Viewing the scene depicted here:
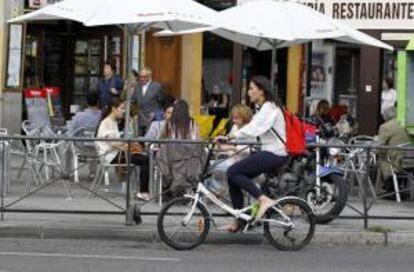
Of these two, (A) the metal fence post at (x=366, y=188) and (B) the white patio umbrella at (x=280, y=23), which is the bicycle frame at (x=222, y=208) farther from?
(B) the white patio umbrella at (x=280, y=23)

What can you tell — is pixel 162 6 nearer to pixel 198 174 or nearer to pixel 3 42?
pixel 198 174

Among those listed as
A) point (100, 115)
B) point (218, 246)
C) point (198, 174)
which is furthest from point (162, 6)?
point (100, 115)

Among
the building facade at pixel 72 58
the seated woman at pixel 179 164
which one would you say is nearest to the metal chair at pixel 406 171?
the seated woman at pixel 179 164

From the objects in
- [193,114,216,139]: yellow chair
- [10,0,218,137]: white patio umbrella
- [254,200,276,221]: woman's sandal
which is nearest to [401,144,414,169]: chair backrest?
[254,200,276,221]: woman's sandal

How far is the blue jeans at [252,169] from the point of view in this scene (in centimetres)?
1007

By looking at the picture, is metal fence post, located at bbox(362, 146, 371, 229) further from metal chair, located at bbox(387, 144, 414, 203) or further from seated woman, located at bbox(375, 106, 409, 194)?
metal chair, located at bbox(387, 144, 414, 203)

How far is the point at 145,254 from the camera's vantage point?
381 inches

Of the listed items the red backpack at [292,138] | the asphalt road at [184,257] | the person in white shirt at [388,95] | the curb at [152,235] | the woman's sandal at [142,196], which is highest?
the person in white shirt at [388,95]

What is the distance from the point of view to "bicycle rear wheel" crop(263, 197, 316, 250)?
10.1 metres

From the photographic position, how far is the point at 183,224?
32.8 feet

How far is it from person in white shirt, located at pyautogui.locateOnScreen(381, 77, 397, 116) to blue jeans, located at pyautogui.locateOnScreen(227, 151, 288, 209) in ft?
25.7

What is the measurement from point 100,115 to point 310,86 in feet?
19.9

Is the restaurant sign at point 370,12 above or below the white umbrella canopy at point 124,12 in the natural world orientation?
above

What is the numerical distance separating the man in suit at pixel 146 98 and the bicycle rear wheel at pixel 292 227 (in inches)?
232
